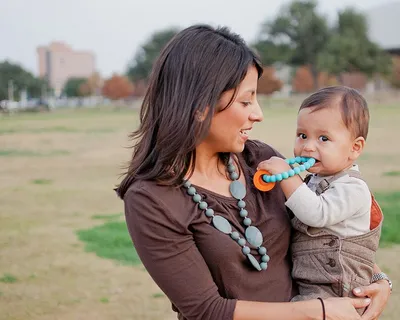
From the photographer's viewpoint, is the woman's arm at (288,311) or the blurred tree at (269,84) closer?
the woman's arm at (288,311)

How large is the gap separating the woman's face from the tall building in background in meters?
128

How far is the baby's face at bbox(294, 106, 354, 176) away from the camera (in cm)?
210

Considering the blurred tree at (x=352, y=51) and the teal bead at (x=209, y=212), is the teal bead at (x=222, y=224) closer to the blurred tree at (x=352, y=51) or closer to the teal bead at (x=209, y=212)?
the teal bead at (x=209, y=212)

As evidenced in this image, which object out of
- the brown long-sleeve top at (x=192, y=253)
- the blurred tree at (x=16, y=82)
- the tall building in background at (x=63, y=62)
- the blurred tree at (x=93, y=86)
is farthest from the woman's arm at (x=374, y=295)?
the tall building in background at (x=63, y=62)

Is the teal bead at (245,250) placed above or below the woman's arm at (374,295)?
above

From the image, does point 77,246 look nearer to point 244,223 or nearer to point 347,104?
point 244,223

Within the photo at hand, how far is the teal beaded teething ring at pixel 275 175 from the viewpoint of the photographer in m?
2.02

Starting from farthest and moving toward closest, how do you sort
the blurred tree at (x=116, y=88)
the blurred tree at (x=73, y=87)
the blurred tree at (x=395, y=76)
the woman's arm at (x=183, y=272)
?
1. the blurred tree at (x=73, y=87)
2. the blurred tree at (x=116, y=88)
3. the blurred tree at (x=395, y=76)
4. the woman's arm at (x=183, y=272)

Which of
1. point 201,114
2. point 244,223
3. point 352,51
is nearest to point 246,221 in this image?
point 244,223

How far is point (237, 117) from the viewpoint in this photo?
1950mm

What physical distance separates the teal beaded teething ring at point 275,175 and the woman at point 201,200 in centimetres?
8

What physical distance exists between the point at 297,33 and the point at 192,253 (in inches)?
2303

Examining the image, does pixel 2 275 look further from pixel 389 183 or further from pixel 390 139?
pixel 390 139

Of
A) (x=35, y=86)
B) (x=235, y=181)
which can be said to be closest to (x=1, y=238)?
(x=235, y=181)
